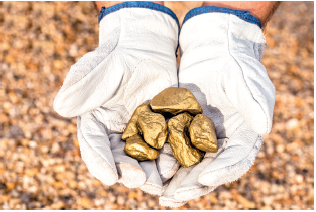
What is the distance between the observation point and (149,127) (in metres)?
1.73

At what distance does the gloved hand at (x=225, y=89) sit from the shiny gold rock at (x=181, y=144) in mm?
58

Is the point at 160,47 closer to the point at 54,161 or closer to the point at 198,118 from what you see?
the point at 198,118

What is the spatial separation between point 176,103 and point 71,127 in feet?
5.18

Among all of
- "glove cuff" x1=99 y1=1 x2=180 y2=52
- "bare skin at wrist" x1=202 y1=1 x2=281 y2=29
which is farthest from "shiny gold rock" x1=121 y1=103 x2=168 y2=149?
"bare skin at wrist" x1=202 y1=1 x2=281 y2=29

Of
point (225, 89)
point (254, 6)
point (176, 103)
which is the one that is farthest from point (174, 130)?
point (254, 6)

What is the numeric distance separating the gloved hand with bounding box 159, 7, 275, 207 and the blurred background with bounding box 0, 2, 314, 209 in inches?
43.9

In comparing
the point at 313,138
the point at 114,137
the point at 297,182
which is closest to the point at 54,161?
the point at 114,137

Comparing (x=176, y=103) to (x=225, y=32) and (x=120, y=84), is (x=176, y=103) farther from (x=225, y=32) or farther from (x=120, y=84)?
(x=225, y=32)

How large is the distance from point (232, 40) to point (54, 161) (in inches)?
83.9

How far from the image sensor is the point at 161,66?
212 cm

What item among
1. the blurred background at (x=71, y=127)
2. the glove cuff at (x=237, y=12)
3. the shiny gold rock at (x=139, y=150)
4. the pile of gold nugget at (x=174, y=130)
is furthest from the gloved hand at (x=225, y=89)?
the blurred background at (x=71, y=127)

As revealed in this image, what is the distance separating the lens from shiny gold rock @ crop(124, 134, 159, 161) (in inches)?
65.2

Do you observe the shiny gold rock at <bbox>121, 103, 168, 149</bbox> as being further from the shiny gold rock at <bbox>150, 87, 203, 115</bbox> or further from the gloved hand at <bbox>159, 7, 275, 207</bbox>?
the gloved hand at <bbox>159, 7, 275, 207</bbox>

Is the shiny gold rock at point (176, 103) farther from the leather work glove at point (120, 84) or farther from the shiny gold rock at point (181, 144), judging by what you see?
the leather work glove at point (120, 84)
